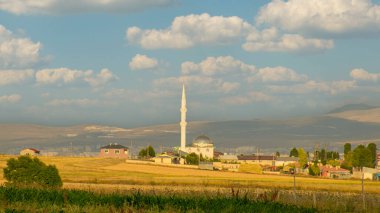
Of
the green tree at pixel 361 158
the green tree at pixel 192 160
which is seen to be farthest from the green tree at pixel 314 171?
the green tree at pixel 192 160

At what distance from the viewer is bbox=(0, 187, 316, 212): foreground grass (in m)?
24.2

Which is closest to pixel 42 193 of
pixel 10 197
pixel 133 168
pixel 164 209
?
pixel 10 197

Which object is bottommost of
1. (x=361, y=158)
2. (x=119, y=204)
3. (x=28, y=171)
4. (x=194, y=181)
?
(x=194, y=181)

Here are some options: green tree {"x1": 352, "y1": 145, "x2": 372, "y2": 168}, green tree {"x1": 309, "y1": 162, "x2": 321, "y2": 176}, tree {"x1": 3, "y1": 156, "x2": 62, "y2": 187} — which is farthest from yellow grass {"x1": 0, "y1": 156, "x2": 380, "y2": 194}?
green tree {"x1": 352, "y1": 145, "x2": 372, "y2": 168}

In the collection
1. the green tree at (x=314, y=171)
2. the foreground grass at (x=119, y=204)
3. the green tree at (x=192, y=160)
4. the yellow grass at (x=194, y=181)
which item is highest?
the green tree at (x=192, y=160)

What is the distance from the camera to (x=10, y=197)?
29.2 m

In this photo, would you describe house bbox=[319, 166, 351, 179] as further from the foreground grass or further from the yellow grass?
the foreground grass

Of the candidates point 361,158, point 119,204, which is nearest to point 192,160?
point 361,158

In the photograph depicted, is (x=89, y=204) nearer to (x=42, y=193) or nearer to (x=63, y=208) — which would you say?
(x=63, y=208)

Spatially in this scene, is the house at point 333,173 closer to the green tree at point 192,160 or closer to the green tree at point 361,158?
the green tree at point 361,158

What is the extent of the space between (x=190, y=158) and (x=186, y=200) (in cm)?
16264

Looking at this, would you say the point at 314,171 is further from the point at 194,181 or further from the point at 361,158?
the point at 194,181

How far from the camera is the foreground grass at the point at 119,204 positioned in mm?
24188

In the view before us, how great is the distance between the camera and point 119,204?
2642 centimetres
